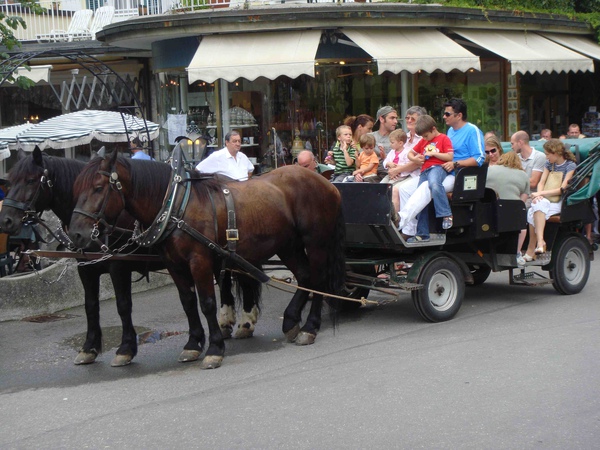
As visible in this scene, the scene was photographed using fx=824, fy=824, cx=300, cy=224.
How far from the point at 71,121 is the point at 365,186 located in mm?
7327

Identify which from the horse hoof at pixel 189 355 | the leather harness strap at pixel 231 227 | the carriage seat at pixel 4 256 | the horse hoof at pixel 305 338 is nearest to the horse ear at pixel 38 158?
the leather harness strap at pixel 231 227

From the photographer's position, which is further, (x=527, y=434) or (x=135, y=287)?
(x=135, y=287)

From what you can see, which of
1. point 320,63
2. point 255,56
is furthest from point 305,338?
point 320,63

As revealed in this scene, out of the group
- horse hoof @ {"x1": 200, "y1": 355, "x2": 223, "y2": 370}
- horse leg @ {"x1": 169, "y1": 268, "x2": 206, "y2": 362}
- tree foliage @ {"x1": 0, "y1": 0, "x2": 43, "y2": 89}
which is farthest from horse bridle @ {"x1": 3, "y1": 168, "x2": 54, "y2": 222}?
tree foliage @ {"x1": 0, "y1": 0, "x2": 43, "y2": 89}

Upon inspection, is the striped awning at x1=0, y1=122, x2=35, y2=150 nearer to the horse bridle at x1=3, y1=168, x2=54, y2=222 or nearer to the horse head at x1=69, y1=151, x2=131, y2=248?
the horse bridle at x1=3, y1=168, x2=54, y2=222

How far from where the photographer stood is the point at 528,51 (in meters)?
16.0

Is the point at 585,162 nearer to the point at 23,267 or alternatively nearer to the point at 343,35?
the point at 343,35

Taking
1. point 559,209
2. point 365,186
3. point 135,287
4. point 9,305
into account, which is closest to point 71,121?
point 135,287

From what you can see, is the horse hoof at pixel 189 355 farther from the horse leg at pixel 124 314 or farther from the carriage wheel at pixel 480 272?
the carriage wheel at pixel 480 272

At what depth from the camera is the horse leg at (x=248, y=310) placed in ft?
26.1

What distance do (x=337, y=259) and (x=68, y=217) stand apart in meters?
2.50

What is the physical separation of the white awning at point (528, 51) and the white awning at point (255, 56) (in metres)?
3.57

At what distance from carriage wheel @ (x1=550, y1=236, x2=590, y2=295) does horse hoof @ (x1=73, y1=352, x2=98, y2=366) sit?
16.6 feet

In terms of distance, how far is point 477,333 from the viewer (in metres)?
7.68
